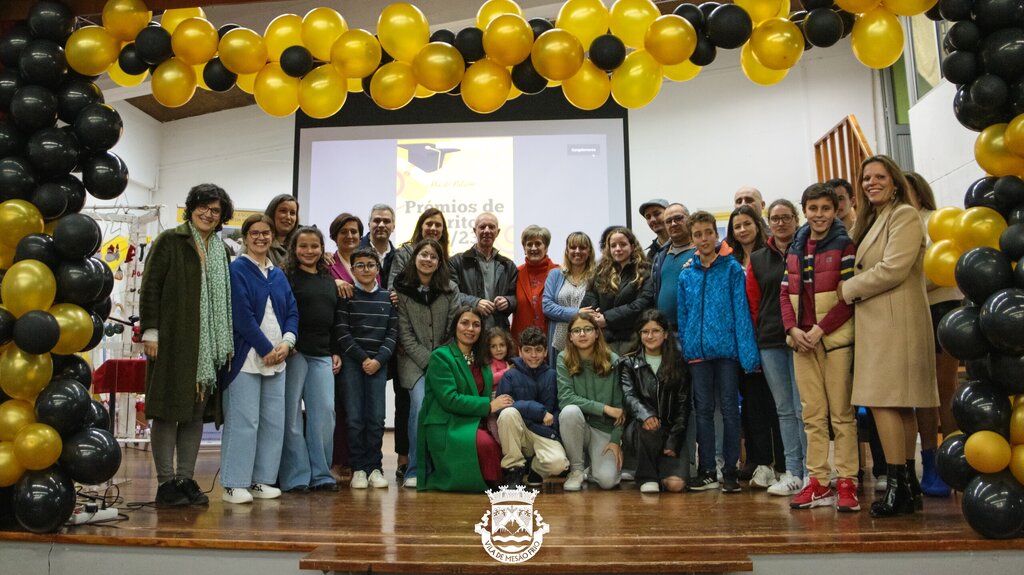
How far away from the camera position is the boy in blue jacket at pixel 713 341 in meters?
3.80

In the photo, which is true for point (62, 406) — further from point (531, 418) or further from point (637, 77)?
point (637, 77)

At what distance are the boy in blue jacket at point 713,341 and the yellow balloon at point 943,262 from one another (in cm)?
109

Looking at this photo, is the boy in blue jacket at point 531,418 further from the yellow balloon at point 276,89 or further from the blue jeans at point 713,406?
the yellow balloon at point 276,89

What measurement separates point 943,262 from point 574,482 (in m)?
2.05

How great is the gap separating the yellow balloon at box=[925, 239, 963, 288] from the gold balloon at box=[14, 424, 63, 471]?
3175 millimetres

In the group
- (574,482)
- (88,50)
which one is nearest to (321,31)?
(88,50)

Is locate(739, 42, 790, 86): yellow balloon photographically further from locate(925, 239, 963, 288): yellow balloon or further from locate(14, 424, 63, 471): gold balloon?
locate(14, 424, 63, 471): gold balloon

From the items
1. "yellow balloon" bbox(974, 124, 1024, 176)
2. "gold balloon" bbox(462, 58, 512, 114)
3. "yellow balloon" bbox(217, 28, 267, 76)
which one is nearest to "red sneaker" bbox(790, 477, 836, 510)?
"yellow balloon" bbox(974, 124, 1024, 176)

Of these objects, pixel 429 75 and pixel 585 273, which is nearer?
pixel 429 75

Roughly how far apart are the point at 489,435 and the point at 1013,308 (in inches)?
92.7

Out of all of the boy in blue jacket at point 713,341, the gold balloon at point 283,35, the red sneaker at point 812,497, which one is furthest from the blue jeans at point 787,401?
the gold balloon at point 283,35

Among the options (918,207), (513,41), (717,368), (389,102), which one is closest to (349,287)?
(389,102)

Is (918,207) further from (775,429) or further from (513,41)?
(513,41)

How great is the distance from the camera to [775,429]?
4.20m
